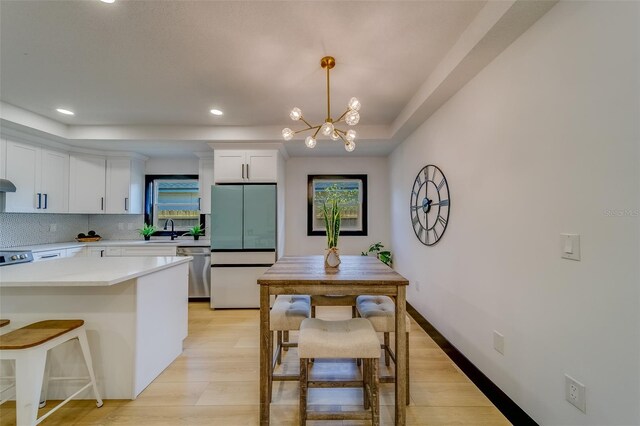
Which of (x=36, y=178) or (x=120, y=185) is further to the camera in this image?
(x=120, y=185)

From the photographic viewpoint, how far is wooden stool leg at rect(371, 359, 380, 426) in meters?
1.45

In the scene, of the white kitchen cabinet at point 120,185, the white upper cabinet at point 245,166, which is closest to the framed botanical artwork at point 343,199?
the white upper cabinet at point 245,166

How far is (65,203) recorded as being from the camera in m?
3.90

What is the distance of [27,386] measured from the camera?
1427mm

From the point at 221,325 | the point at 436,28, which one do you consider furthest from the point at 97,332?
the point at 436,28

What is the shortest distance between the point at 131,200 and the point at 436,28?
4.72 metres

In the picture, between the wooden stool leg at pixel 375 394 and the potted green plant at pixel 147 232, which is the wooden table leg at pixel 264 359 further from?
the potted green plant at pixel 147 232

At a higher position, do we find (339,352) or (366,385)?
(339,352)

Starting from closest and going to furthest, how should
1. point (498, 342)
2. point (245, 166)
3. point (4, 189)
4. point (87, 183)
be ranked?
point (498, 342), point (4, 189), point (245, 166), point (87, 183)

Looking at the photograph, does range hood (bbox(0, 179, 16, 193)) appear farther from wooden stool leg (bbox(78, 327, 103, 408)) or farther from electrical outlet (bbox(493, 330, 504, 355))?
electrical outlet (bbox(493, 330, 504, 355))

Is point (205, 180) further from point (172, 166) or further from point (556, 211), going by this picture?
point (556, 211)

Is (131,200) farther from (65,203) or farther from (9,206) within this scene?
(9,206)

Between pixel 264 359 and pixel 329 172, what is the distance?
351 centimetres

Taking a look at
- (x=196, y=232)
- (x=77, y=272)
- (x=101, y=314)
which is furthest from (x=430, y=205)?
(x=196, y=232)
